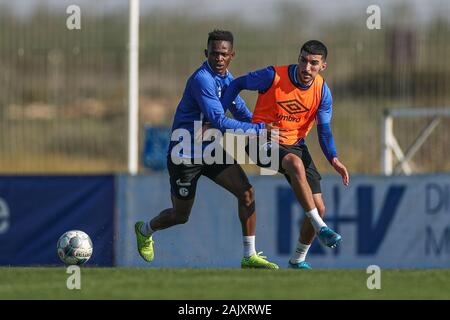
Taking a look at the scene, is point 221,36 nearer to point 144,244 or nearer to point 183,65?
point 144,244

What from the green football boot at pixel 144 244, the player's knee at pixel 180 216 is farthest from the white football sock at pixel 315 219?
the green football boot at pixel 144 244

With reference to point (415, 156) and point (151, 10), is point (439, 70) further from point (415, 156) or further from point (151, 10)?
point (151, 10)

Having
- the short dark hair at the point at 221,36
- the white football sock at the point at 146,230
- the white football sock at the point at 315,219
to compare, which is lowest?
the white football sock at the point at 146,230

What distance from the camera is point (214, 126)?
539 inches

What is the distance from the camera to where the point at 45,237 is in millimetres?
20625

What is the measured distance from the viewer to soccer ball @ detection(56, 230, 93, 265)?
14211 mm

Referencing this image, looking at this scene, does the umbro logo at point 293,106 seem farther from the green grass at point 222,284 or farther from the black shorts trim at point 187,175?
the green grass at point 222,284

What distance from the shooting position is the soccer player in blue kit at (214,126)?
44.8 ft

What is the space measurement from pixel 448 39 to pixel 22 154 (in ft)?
27.1

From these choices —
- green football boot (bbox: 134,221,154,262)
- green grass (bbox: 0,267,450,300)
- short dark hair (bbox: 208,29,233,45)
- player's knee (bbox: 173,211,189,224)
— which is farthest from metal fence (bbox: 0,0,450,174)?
green grass (bbox: 0,267,450,300)

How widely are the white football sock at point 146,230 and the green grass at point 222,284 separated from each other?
1321 mm

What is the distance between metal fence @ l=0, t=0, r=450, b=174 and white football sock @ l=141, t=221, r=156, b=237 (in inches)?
341

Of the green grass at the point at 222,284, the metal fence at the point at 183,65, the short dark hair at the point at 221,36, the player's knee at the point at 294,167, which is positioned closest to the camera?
the green grass at the point at 222,284

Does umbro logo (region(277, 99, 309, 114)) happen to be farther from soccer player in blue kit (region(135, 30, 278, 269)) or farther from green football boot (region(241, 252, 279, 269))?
green football boot (region(241, 252, 279, 269))
